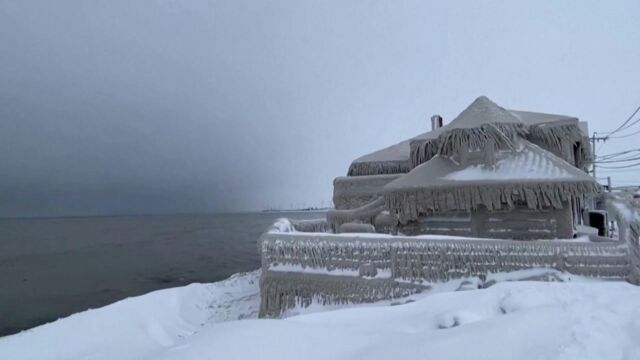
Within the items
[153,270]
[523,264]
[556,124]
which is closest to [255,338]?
[523,264]

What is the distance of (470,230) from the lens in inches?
397

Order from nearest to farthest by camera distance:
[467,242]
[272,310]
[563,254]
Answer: [563,254] < [467,242] < [272,310]

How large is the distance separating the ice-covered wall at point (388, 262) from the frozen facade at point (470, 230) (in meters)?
0.02

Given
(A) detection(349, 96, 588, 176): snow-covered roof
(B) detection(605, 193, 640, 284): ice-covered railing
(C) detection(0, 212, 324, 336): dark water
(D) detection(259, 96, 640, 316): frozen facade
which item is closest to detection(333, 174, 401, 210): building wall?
(A) detection(349, 96, 588, 176): snow-covered roof

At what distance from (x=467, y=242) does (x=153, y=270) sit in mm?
27217

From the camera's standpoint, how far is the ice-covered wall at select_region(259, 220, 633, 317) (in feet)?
21.7

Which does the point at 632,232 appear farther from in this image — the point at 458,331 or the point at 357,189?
the point at 357,189

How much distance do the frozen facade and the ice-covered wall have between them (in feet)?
0.07

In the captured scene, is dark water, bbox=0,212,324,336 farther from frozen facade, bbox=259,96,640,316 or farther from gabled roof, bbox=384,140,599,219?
gabled roof, bbox=384,140,599,219

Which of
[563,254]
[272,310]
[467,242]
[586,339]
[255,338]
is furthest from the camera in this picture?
Result: [272,310]

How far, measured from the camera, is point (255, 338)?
13.5 feet

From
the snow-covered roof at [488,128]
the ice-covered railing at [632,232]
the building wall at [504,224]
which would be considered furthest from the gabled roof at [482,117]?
the ice-covered railing at [632,232]

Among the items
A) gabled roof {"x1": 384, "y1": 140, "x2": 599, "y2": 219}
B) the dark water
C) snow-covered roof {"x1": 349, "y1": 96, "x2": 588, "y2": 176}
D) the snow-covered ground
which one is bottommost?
the dark water

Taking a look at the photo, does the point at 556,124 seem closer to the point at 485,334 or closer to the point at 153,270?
the point at 485,334
